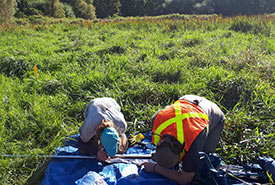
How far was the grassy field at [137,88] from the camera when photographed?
267 cm

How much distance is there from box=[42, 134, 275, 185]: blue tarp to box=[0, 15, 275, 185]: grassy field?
0.30m

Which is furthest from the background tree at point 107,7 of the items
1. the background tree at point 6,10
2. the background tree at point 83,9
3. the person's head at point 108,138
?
the person's head at point 108,138

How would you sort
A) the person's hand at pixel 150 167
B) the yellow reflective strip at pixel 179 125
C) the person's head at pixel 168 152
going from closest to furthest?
the person's head at pixel 168 152 < the yellow reflective strip at pixel 179 125 < the person's hand at pixel 150 167

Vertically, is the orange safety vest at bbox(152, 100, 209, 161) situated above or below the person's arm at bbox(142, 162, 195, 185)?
above

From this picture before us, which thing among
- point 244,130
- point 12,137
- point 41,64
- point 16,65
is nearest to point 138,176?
point 244,130

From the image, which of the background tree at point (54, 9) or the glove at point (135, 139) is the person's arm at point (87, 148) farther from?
the background tree at point (54, 9)

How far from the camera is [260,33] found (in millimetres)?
6387

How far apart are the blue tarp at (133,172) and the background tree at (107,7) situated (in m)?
29.2

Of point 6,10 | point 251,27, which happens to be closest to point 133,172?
point 251,27

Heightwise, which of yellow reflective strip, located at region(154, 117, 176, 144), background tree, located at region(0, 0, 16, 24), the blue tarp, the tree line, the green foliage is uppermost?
the tree line

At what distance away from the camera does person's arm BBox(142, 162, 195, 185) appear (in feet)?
6.49

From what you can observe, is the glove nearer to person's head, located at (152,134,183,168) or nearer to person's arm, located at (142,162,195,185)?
person's arm, located at (142,162,195,185)

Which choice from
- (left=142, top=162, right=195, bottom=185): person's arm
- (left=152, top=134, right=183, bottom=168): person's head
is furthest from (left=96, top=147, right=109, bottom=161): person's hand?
(left=152, top=134, right=183, bottom=168): person's head

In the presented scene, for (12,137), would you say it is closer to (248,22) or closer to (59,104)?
(59,104)
